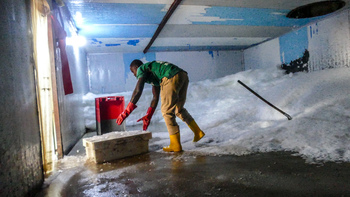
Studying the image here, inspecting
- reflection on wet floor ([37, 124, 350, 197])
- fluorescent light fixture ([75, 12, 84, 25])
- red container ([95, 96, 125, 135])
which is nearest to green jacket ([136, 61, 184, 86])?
reflection on wet floor ([37, 124, 350, 197])

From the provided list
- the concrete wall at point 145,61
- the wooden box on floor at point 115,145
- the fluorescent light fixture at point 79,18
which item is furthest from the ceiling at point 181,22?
the wooden box on floor at point 115,145

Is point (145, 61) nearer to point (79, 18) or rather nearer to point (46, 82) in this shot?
point (79, 18)

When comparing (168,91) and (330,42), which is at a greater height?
(330,42)

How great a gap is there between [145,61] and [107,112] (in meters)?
3.96

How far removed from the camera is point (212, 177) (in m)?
1.77

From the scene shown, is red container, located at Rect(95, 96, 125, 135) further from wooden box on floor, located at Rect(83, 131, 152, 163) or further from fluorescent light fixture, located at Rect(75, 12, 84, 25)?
fluorescent light fixture, located at Rect(75, 12, 84, 25)

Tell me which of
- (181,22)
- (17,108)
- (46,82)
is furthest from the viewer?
(181,22)

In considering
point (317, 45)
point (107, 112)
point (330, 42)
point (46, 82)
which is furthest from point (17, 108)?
point (317, 45)

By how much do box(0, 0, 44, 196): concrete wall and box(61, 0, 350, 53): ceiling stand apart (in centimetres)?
210

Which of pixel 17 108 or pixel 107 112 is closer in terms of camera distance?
pixel 17 108

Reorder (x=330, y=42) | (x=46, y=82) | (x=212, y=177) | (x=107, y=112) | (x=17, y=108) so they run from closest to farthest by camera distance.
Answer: (x=17, y=108)
(x=212, y=177)
(x=46, y=82)
(x=107, y=112)
(x=330, y=42)

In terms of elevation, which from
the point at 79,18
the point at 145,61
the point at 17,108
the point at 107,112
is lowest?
the point at 107,112

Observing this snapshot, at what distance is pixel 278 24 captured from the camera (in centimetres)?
548

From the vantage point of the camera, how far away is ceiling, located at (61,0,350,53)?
388 cm
